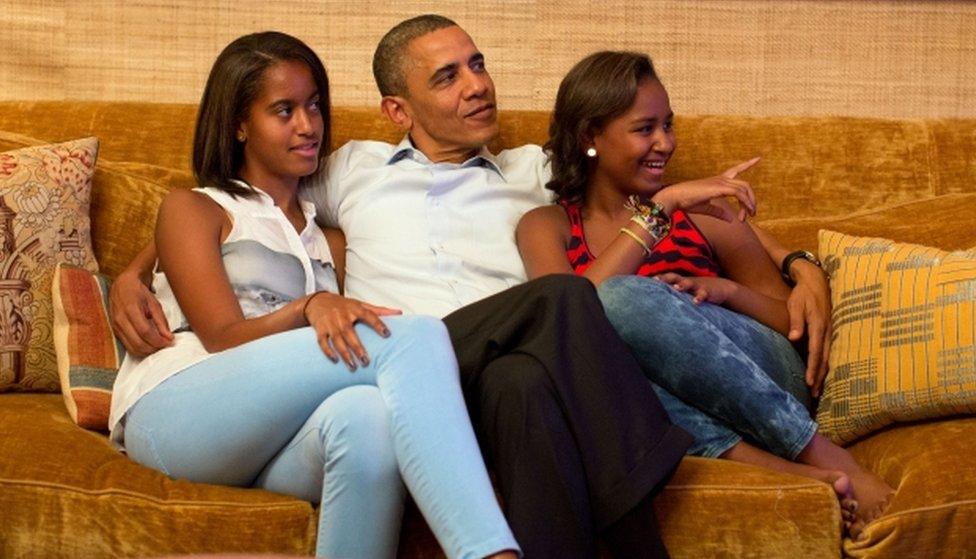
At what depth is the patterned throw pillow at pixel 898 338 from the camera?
2.39 metres

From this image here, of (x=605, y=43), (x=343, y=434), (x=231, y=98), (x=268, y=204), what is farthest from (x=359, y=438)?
(x=605, y=43)

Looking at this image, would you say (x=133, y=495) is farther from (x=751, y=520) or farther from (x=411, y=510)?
(x=751, y=520)

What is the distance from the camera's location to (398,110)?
294 centimetres

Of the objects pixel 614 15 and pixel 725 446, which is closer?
pixel 725 446

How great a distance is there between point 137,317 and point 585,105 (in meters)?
0.85

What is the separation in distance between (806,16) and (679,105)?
0.32 meters

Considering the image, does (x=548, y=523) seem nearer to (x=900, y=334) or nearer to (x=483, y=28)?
(x=900, y=334)

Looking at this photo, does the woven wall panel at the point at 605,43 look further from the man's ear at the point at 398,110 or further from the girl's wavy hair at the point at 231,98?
the girl's wavy hair at the point at 231,98

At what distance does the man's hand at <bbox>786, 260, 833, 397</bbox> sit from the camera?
2.60 m

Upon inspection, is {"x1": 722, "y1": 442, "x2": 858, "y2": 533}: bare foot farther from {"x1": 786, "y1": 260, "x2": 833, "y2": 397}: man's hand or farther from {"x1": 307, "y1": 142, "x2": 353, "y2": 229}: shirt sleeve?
{"x1": 307, "y1": 142, "x2": 353, "y2": 229}: shirt sleeve

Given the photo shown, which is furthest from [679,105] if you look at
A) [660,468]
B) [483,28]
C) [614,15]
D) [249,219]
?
A: [660,468]

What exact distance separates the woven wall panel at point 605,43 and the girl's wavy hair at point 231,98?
1.99ft

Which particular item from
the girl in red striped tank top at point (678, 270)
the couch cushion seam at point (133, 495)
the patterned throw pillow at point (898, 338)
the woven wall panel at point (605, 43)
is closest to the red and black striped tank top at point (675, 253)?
the girl in red striped tank top at point (678, 270)

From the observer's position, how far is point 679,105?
10.9 feet
